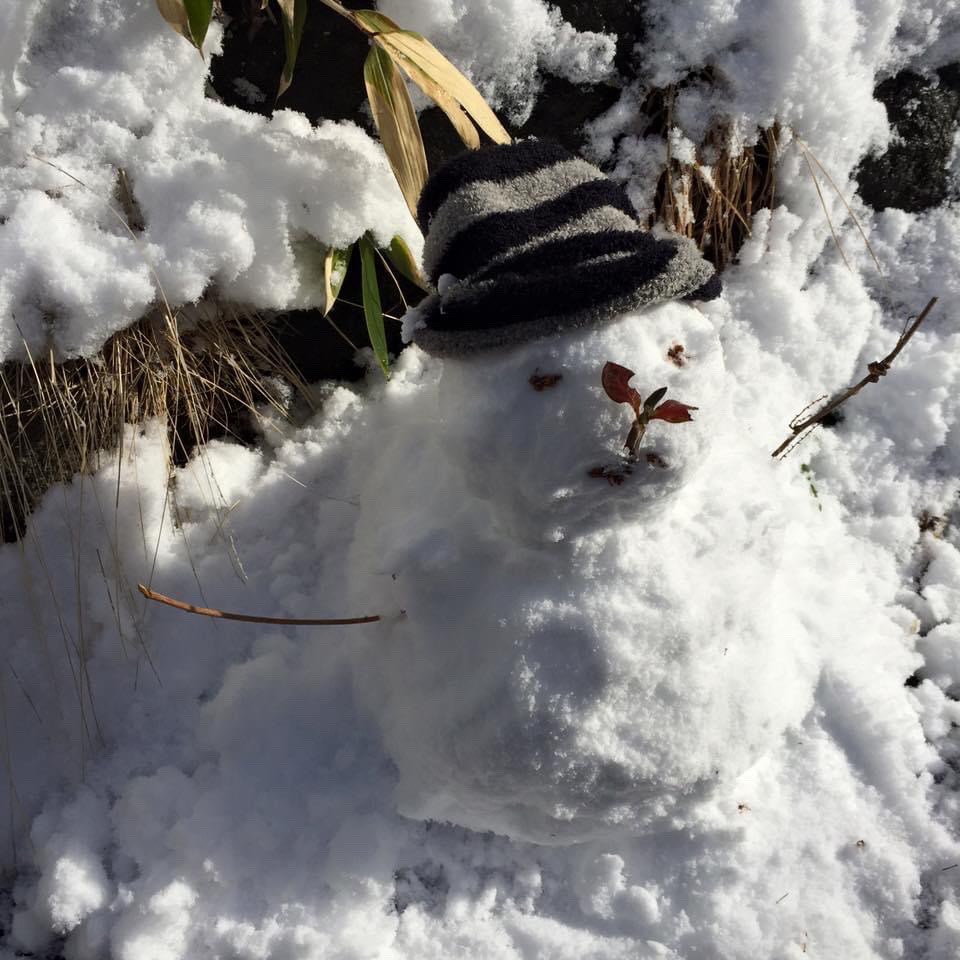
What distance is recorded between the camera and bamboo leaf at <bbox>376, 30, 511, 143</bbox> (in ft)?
3.73

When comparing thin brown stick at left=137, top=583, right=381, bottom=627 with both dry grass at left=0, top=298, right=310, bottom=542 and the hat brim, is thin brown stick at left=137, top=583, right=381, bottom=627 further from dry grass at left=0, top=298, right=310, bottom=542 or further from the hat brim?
the hat brim

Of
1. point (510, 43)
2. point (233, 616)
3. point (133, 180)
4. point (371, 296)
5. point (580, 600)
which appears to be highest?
point (510, 43)

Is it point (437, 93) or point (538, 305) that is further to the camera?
point (437, 93)

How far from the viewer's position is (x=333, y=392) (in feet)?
4.64

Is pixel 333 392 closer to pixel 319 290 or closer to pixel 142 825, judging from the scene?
pixel 319 290

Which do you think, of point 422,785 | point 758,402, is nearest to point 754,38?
point 758,402

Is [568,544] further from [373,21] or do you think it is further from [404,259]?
[373,21]

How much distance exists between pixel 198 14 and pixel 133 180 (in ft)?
0.84

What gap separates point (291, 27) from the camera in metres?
1.17

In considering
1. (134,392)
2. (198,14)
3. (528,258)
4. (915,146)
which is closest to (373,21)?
(198,14)

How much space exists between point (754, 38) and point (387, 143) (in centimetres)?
65

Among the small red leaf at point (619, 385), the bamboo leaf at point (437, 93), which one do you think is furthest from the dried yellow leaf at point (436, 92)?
the small red leaf at point (619, 385)

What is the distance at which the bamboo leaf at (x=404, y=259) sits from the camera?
129 cm

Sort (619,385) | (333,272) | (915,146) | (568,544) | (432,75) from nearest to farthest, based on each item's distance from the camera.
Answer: (619,385) < (568,544) < (432,75) < (333,272) < (915,146)
